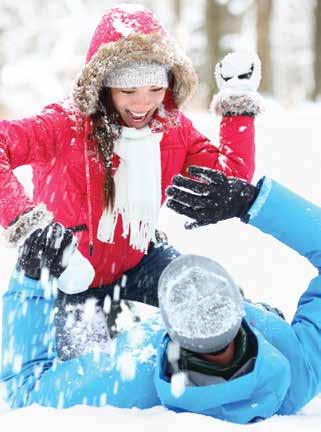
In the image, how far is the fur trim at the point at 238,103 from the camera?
325 centimetres

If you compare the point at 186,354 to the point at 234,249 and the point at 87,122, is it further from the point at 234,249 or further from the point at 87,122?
the point at 234,249

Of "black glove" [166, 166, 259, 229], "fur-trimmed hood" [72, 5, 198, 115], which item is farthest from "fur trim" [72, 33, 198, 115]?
"black glove" [166, 166, 259, 229]

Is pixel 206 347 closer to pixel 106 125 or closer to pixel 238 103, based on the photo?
pixel 106 125

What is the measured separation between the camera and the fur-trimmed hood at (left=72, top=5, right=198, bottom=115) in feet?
9.57

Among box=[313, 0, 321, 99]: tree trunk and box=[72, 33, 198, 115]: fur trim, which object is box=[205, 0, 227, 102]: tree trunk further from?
box=[72, 33, 198, 115]: fur trim

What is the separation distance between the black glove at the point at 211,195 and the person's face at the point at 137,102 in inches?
27.6

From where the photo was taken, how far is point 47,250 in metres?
2.31

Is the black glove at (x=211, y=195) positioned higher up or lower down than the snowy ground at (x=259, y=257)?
higher up

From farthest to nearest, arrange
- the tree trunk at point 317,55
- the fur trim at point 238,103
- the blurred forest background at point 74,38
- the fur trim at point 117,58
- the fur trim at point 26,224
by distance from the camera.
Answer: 1. the blurred forest background at point 74,38
2. the tree trunk at point 317,55
3. the fur trim at point 238,103
4. the fur trim at point 117,58
5. the fur trim at point 26,224

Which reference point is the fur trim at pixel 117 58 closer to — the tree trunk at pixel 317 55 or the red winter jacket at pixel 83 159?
the red winter jacket at pixel 83 159

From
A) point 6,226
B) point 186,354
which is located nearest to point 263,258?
point 6,226

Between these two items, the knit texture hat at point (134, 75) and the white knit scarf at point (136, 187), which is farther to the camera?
the white knit scarf at point (136, 187)

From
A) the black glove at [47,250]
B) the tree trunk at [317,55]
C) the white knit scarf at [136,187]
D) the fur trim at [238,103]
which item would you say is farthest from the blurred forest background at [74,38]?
the black glove at [47,250]

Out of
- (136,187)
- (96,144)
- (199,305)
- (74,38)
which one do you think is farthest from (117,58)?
(74,38)
